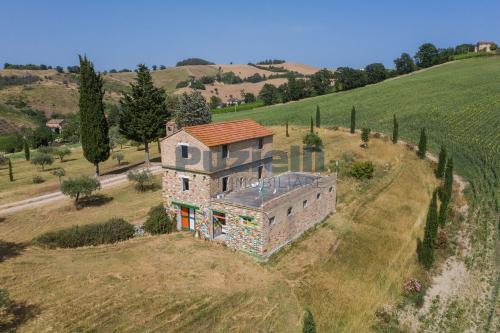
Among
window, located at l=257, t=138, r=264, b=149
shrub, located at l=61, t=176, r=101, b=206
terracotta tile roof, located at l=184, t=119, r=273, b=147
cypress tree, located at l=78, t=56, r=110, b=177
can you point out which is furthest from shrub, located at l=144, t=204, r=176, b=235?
cypress tree, located at l=78, t=56, r=110, b=177

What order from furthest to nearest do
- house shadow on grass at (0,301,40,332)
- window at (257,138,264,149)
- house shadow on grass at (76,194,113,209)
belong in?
house shadow on grass at (76,194,113,209)
window at (257,138,264,149)
house shadow on grass at (0,301,40,332)

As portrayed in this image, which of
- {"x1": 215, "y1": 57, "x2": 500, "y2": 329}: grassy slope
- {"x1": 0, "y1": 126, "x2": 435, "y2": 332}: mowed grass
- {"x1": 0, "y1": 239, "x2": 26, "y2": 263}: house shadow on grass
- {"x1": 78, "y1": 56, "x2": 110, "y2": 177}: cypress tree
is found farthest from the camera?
{"x1": 78, "y1": 56, "x2": 110, "y2": 177}: cypress tree

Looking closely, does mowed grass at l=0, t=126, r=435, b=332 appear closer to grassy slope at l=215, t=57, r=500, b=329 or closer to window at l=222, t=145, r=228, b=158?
grassy slope at l=215, t=57, r=500, b=329

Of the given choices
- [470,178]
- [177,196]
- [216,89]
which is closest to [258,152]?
[177,196]

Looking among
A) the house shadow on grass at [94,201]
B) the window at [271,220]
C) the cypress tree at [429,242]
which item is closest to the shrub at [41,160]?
the house shadow on grass at [94,201]

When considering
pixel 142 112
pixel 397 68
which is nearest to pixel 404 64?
pixel 397 68

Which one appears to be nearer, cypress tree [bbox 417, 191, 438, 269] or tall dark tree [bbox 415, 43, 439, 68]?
cypress tree [bbox 417, 191, 438, 269]

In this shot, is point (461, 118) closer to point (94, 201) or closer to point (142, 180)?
point (142, 180)
